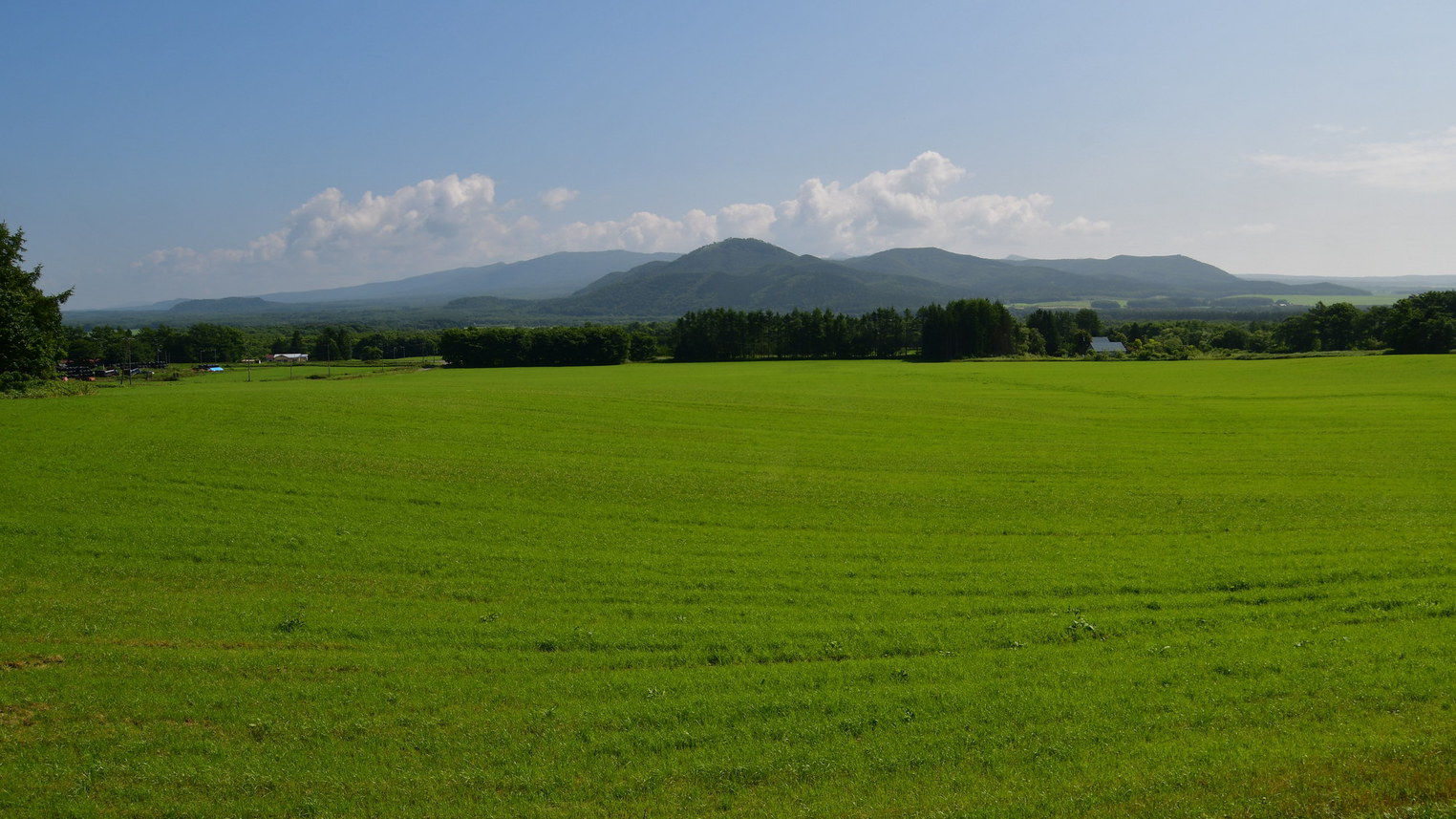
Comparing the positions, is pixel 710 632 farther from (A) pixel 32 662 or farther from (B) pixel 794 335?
(B) pixel 794 335

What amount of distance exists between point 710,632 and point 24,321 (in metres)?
58.6

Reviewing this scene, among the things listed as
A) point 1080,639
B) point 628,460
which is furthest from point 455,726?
point 628,460

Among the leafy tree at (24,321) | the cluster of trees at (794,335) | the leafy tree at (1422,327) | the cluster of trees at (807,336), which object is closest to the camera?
the leafy tree at (24,321)

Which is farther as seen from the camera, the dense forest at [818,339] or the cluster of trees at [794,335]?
the cluster of trees at [794,335]

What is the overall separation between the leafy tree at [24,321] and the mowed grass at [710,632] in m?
25.3

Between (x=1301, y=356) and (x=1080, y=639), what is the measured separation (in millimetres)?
119585

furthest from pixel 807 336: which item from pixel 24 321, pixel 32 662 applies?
pixel 32 662

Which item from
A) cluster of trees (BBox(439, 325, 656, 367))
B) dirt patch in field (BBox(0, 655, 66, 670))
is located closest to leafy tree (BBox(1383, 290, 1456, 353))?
cluster of trees (BBox(439, 325, 656, 367))

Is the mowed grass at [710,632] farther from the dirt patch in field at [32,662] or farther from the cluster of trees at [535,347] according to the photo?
the cluster of trees at [535,347]

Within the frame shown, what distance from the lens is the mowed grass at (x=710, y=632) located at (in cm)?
930

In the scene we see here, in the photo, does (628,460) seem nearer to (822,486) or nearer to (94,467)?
(822,486)

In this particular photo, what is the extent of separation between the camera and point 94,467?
2578 cm

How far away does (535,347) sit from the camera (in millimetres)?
129500

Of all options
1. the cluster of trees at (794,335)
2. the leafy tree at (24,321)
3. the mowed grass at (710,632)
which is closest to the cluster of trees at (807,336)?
the cluster of trees at (794,335)
